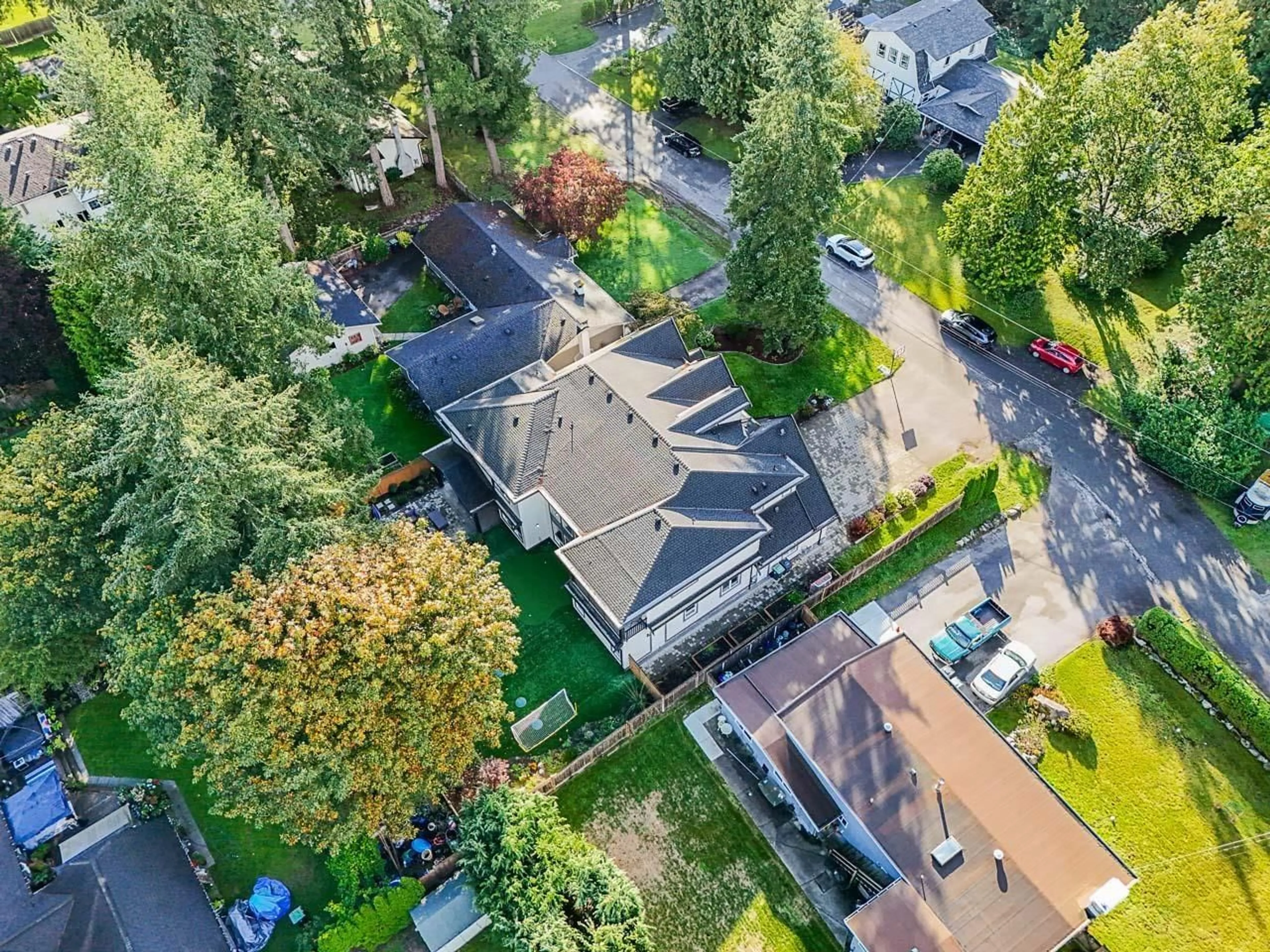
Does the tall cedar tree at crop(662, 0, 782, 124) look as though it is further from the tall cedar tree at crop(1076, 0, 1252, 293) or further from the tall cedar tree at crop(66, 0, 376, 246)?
the tall cedar tree at crop(66, 0, 376, 246)

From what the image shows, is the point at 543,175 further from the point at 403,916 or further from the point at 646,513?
the point at 403,916

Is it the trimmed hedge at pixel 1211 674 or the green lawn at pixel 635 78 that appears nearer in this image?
the trimmed hedge at pixel 1211 674

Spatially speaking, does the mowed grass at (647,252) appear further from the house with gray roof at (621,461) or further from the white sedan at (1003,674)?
the white sedan at (1003,674)

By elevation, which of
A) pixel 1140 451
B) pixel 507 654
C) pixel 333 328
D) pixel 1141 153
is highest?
pixel 1141 153

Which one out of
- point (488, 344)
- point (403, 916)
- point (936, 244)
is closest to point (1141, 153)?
point (936, 244)

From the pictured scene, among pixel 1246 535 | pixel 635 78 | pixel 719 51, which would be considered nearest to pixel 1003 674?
pixel 1246 535

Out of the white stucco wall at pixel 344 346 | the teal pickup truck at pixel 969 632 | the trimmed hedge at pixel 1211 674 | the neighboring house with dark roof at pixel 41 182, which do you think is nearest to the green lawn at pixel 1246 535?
the trimmed hedge at pixel 1211 674
